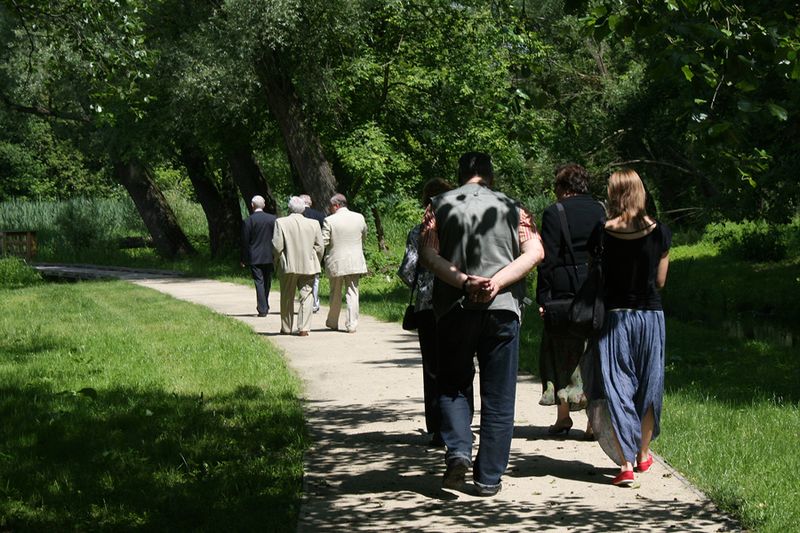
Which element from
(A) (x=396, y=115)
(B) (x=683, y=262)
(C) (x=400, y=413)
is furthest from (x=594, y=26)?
(B) (x=683, y=262)

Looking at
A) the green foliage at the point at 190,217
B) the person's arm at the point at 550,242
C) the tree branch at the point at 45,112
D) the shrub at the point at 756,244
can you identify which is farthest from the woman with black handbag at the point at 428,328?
the green foliage at the point at 190,217

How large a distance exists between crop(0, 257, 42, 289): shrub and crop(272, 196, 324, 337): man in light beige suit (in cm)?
1585

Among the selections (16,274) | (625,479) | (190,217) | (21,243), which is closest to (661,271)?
(625,479)

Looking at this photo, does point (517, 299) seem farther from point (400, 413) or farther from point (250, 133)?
point (250, 133)

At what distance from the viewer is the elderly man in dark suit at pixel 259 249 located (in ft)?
61.0

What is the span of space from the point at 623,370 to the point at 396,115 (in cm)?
2381

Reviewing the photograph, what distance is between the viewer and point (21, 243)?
45375 mm

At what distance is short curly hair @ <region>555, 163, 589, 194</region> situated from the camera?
8.18m

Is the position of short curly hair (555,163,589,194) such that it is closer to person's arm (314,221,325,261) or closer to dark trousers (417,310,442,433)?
dark trousers (417,310,442,433)

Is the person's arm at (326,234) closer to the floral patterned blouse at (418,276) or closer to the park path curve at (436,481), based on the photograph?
the park path curve at (436,481)

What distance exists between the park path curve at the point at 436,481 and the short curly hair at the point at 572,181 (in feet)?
5.66

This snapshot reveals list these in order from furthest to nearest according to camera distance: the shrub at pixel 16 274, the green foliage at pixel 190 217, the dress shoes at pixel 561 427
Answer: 1. the green foliage at pixel 190 217
2. the shrub at pixel 16 274
3. the dress shoes at pixel 561 427

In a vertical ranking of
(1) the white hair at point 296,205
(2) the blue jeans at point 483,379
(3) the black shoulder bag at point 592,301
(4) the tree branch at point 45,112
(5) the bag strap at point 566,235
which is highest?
(4) the tree branch at point 45,112

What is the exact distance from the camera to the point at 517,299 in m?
7.09
